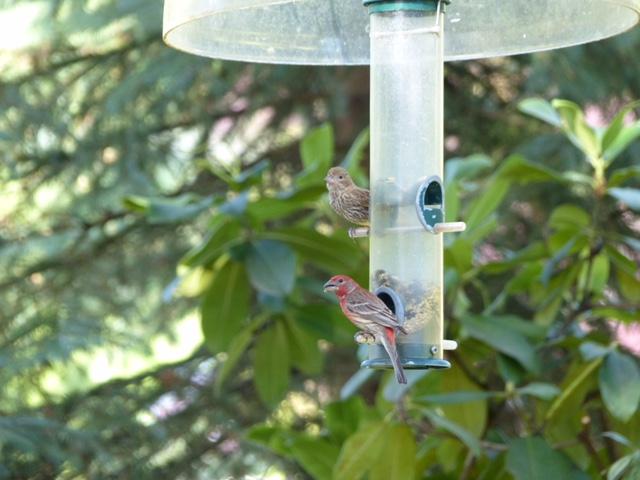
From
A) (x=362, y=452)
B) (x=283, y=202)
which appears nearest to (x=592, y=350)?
(x=362, y=452)

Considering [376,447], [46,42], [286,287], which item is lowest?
[376,447]

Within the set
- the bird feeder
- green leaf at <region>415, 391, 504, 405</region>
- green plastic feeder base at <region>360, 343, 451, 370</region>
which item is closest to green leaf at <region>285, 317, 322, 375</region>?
green leaf at <region>415, 391, 504, 405</region>

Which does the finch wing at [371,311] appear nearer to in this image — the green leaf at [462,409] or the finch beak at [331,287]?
the finch beak at [331,287]

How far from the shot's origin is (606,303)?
458cm

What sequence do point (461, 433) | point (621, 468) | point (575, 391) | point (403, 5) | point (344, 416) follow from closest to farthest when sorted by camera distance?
1. point (621, 468)
2. point (403, 5)
3. point (461, 433)
4. point (575, 391)
5. point (344, 416)

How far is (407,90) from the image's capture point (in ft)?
11.0

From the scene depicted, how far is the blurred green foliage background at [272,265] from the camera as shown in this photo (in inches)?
160

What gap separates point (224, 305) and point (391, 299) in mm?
1173

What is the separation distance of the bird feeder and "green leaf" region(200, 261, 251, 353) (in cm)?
97

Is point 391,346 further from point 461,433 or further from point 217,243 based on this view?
point 217,243

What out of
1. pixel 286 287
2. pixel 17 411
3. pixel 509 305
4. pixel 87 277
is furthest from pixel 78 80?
pixel 286 287

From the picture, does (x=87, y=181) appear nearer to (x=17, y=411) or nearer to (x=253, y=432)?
(x=17, y=411)

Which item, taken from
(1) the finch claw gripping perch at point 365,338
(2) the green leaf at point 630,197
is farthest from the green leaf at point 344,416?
(1) the finch claw gripping perch at point 365,338

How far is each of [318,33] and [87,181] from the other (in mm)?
2784
